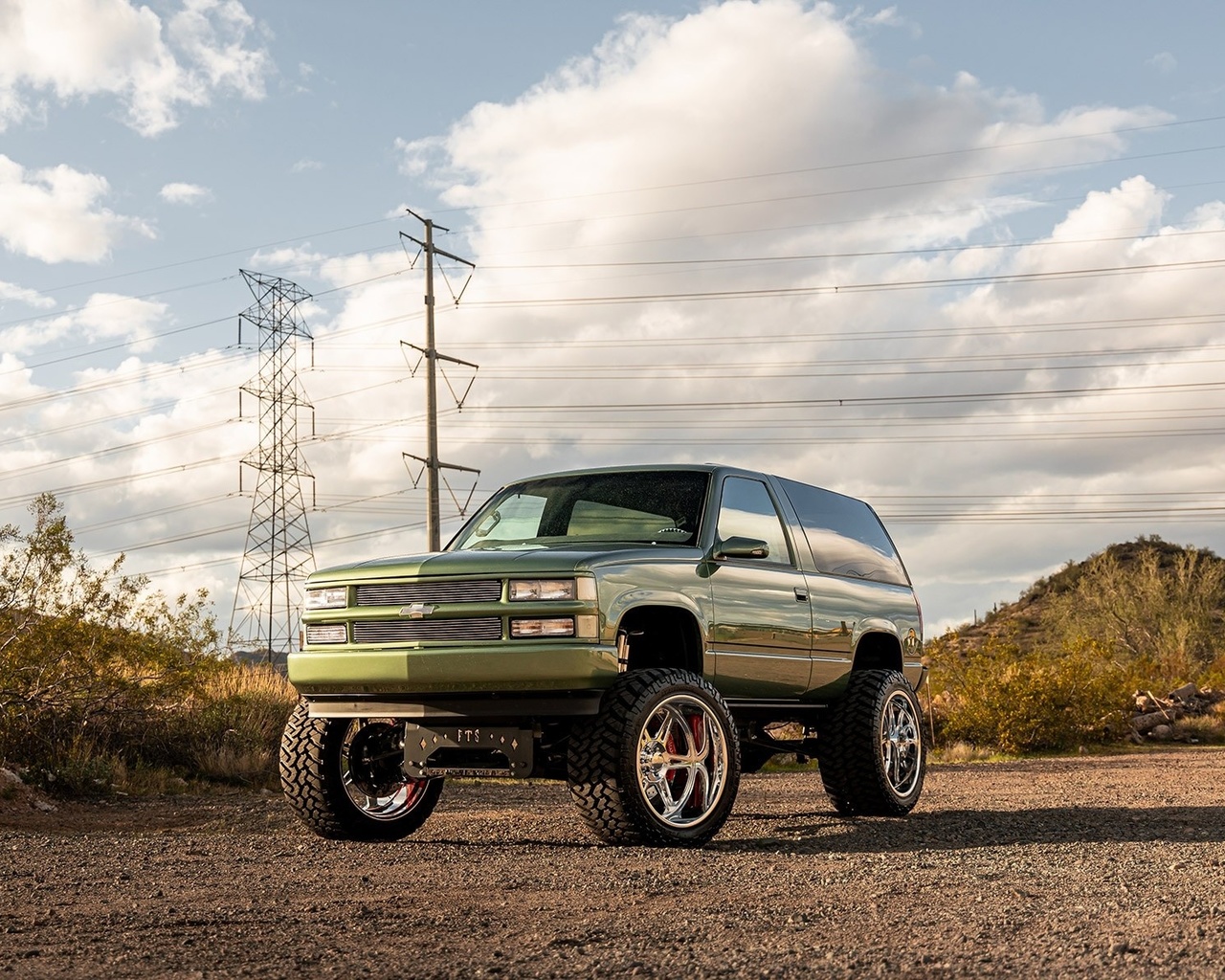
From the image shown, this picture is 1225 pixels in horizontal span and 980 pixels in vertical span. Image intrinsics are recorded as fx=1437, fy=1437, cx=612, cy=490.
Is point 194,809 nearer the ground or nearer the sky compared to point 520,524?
nearer the ground

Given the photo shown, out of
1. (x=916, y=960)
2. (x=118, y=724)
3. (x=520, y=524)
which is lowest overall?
(x=916, y=960)

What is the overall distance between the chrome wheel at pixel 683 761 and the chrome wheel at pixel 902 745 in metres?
2.54

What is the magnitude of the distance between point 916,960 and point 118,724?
11.6 meters

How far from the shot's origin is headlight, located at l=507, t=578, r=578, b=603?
7988mm

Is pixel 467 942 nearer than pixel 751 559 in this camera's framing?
Yes

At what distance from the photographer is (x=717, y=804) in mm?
8438

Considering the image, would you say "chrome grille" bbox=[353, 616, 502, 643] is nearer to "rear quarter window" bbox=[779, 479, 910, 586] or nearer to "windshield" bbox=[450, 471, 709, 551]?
"windshield" bbox=[450, 471, 709, 551]

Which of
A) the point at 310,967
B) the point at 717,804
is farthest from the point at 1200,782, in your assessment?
the point at 310,967

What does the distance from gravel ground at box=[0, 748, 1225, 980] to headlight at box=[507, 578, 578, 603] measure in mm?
1418

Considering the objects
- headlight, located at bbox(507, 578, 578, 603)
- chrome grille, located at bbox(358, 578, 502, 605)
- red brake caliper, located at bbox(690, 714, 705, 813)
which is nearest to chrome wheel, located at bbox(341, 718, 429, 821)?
chrome grille, located at bbox(358, 578, 502, 605)

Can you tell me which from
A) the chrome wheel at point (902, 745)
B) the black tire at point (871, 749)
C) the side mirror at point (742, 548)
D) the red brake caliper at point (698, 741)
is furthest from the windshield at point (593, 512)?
the chrome wheel at point (902, 745)

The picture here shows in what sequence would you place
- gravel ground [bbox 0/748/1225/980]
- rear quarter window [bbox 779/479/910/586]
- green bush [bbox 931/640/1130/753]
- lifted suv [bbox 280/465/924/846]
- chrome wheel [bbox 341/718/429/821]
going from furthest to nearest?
green bush [bbox 931/640/1130/753] < rear quarter window [bbox 779/479/910/586] < chrome wheel [bbox 341/718/429/821] < lifted suv [bbox 280/465/924/846] < gravel ground [bbox 0/748/1225/980]

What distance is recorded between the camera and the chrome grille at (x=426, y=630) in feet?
26.3

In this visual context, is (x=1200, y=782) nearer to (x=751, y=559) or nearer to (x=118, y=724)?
(x=751, y=559)
